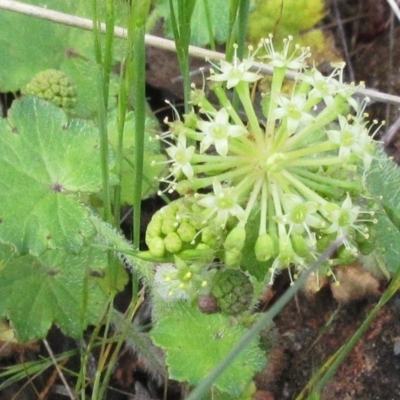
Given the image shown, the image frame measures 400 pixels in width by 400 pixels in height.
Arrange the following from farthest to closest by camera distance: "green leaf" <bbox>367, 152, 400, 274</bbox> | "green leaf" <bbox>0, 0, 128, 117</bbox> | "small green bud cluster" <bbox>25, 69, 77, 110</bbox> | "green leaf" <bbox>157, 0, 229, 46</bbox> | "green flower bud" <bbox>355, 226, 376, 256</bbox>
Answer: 1. "green leaf" <bbox>157, 0, 229, 46</bbox>
2. "green leaf" <bbox>0, 0, 128, 117</bbox>
3. "small green bud cluster" <bbox>25, 69, 77, 110</bbox>
4. "green leaf" <bbox>367, 152, 400, 274</bbox>
5. "green flower bud" <bbox>355, 226, 376, 256</bbox>

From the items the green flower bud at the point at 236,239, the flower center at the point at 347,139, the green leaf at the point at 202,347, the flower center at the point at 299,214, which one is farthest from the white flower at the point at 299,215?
the green leaf at the point at 202,347

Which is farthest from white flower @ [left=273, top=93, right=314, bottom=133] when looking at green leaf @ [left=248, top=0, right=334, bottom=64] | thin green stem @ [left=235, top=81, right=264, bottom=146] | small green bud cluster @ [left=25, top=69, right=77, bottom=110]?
green leaf @ [left=248, top=0, right=334, bottom=64]

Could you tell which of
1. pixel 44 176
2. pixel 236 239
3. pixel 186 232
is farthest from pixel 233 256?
pixel 44 176

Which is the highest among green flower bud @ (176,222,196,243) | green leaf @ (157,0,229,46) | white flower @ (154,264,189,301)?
green leaf @ (157,0,229,46)

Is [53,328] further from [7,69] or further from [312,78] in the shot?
[312,78]

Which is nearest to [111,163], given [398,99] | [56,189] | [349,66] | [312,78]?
[56,189]

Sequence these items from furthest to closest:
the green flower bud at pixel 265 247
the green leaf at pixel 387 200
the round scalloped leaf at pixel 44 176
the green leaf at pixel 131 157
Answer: the green leaf at pixel 131 157, the green leaf at pixel 387 200, the round scalloped leaf at pixel 44 176, the green flower bud at pixel 265 247

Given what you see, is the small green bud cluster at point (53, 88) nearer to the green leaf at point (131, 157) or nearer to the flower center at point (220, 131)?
the green leaf at point (131, 157)

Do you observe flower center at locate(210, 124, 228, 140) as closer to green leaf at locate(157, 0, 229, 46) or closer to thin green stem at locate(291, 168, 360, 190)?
thin green stem at locate(291, 168, 360, 190)
